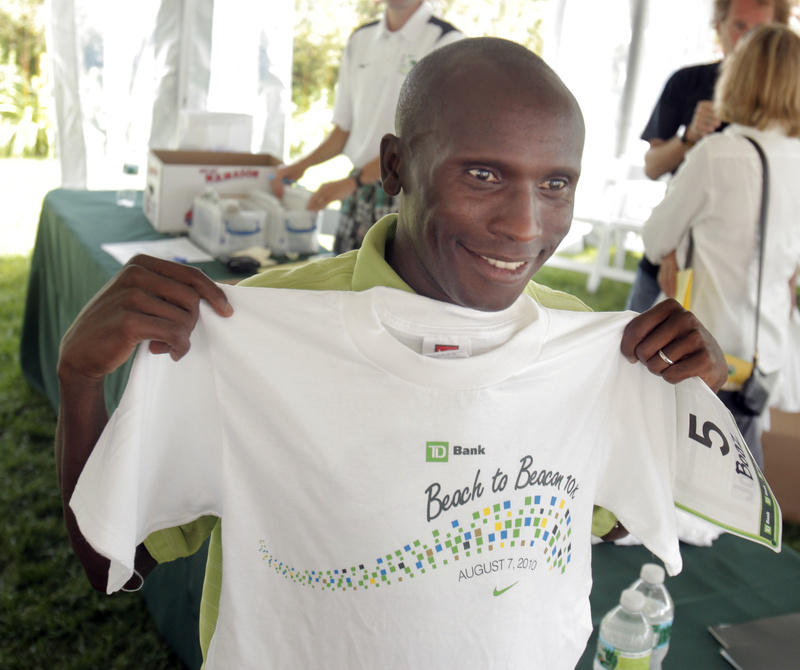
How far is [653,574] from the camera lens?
1317 mm

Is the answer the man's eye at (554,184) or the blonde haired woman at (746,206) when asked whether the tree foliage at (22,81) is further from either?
the man's eye at (554,184)

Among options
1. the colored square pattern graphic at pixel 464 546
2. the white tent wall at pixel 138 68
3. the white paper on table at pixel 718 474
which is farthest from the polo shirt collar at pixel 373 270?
the white tent wall at pixel 138 68

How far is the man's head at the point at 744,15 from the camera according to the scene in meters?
2.82

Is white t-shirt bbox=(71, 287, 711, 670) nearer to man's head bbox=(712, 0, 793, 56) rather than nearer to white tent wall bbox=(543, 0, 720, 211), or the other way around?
man's head bbox=(712, 0, 793, 56)

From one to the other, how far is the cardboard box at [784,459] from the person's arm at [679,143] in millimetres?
1317

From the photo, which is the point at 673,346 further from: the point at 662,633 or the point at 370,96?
the point at 370,96

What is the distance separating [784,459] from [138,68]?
447 cm

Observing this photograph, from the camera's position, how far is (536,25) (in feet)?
34.9

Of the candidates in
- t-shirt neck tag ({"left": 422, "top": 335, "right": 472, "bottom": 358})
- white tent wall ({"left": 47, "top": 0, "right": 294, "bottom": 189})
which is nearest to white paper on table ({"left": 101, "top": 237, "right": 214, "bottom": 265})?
white tent wall ({"left": 47, "top": 0, "right": 294, "bottom": 189})

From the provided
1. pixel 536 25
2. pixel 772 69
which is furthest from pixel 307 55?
pixel 772 69

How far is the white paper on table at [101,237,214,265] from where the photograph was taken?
2.86 meters

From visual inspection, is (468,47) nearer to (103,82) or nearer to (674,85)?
(674,85)

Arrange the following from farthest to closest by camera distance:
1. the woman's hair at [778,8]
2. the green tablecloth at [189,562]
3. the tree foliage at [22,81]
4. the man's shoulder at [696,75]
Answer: the tree foliage at [22,81], the man's shoulder at [696,75], the woman's hair at [778,8], the green tablecloth at [189,562]

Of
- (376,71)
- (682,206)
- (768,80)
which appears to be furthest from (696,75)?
(376,71)
